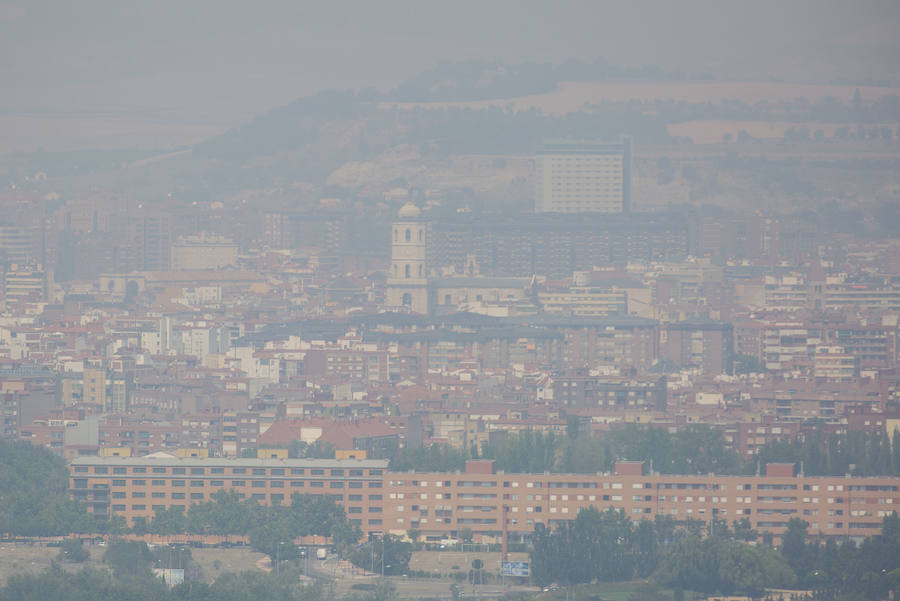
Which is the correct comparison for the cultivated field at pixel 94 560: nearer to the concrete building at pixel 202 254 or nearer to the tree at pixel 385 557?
Result: the tree at pixel 385 557

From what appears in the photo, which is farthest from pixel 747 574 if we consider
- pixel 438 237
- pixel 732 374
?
pixel 438 237

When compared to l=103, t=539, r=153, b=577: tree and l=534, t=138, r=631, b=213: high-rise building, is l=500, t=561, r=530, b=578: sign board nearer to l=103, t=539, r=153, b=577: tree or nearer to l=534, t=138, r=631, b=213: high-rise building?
l=103, t=539, r=153, b=577: tree

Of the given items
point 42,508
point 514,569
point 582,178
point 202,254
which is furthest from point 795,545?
point 582,178

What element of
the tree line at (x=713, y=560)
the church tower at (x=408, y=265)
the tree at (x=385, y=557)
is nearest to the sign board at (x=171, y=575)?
the tree at (x=385, y=557)

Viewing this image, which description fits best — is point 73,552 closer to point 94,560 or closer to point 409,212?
point 94,560

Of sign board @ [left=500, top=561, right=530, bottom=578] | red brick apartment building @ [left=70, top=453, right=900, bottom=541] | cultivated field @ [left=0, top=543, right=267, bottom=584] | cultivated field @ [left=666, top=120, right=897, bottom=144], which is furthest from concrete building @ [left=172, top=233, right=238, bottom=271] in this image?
sign board @ [left=500, top=561, right=530, bottom=578]

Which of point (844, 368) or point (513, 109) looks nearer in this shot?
point (844, 368)

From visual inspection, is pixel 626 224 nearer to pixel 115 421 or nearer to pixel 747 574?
pixel 115 421
